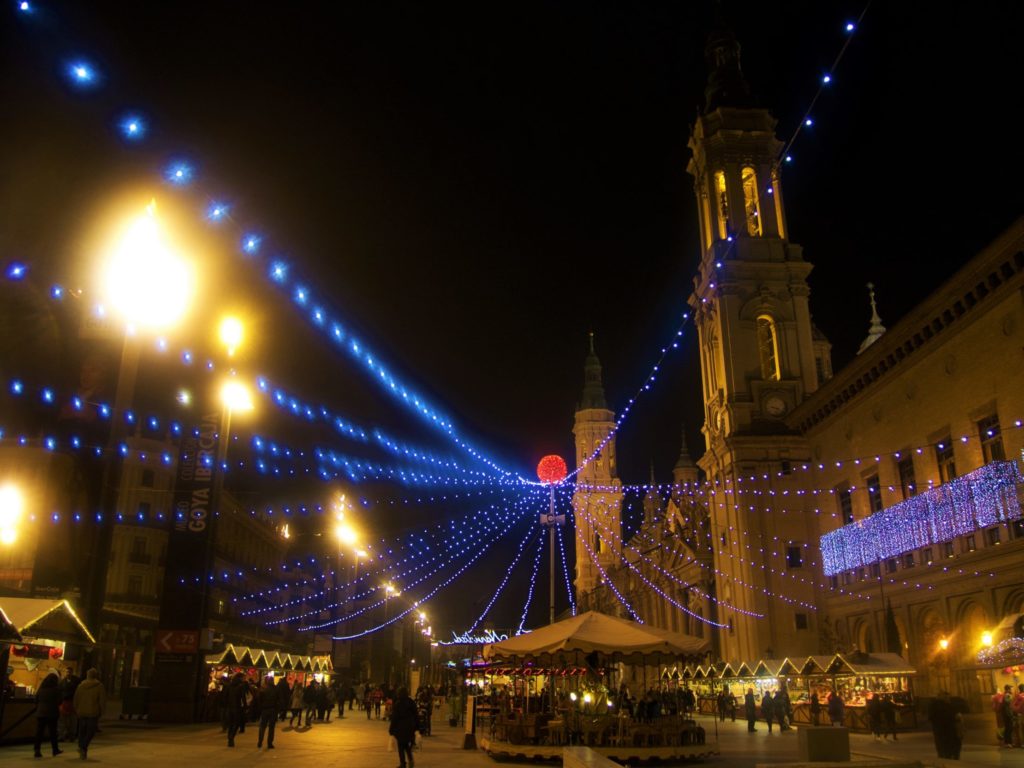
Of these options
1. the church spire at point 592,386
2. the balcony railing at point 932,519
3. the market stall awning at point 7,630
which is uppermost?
the church spire at point 592,386

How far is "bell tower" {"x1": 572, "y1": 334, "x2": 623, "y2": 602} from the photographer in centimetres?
9244

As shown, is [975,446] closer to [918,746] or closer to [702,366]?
[918,746]

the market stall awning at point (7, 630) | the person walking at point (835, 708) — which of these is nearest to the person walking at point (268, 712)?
the market stall awning at point (7, 630)

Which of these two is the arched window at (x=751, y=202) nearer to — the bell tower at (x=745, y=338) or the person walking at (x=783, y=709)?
the bell tower at (x=745, y=338)

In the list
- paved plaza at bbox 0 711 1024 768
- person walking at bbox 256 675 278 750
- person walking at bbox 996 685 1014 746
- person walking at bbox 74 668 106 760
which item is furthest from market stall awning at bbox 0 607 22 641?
person walking at bbox 996 685 1014 746

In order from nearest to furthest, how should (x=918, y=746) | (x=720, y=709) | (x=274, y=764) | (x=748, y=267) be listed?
(x=274, y=764), (x=918, y=746), (x=720, y=709), (x=748, y=267)

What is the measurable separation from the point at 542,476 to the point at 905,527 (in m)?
48.0

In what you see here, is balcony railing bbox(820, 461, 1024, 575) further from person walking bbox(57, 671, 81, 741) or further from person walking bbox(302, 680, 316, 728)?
person walking bbox(57, 671, 81, 741)

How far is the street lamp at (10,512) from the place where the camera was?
3238 centimetres

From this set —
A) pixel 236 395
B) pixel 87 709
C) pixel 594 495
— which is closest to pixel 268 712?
pixel 87 709

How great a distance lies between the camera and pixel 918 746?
816 inches

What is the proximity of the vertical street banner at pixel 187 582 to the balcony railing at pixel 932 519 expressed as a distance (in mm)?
22655

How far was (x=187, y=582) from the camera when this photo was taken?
86.2ft

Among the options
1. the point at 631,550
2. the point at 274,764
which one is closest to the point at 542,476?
the point at 631,550
